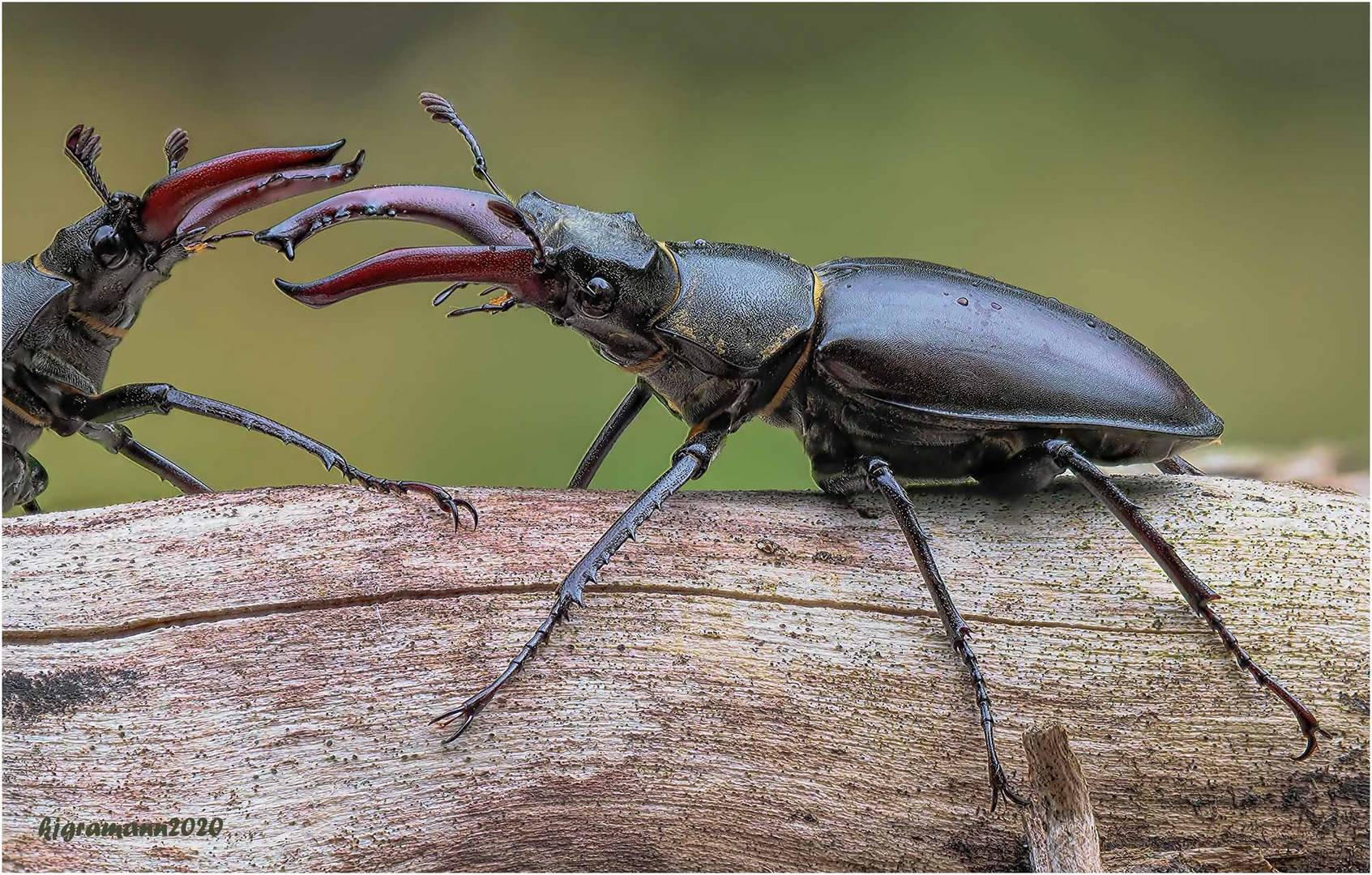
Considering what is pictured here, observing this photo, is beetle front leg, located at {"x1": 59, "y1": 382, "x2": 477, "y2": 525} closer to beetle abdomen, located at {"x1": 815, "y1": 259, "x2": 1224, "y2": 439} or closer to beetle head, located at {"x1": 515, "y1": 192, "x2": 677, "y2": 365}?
beetle head, located at {"x1": 515, "y1": 192, "x2": 677, "y2": 365}

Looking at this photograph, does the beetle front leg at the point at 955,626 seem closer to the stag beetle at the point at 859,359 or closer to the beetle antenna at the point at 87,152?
the stag beetle at the point at 859,359

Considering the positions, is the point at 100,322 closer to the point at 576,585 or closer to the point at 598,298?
the point at 598,298

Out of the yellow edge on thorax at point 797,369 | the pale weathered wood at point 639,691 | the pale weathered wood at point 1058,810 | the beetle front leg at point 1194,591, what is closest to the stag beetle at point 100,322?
the pale weathered wood at point 639,691

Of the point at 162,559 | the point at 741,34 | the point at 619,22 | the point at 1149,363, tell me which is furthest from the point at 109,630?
the point at 741,34

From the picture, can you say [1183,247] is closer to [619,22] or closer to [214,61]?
[619,22]

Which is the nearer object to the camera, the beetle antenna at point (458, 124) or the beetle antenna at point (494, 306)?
the beetle antenna at point (494, 306)

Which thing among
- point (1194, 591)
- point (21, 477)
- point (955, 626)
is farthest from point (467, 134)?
point (1194, 591)

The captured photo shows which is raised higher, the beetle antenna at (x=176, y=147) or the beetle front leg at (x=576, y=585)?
the beetle antenna at (x=176, y=147)
